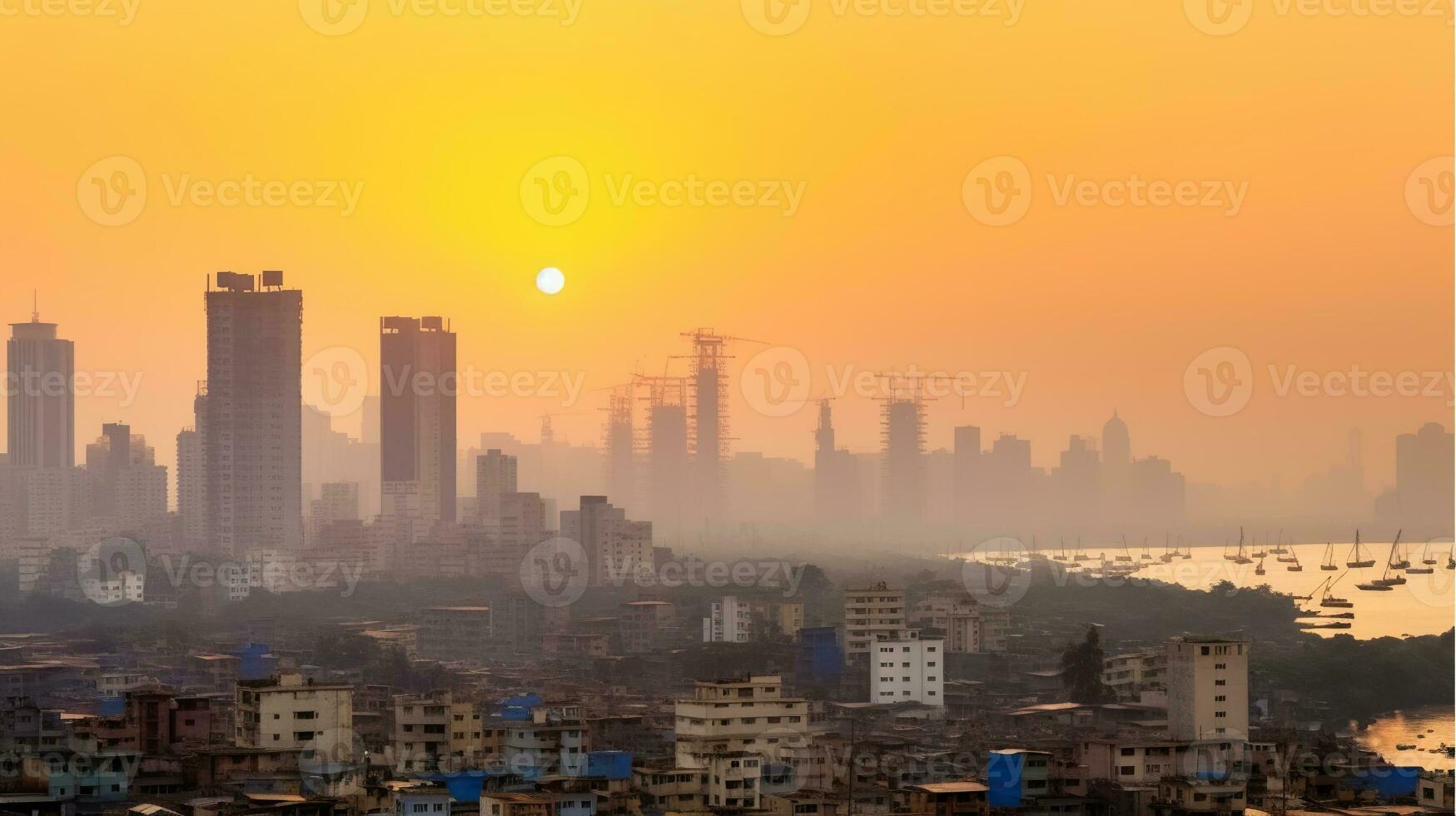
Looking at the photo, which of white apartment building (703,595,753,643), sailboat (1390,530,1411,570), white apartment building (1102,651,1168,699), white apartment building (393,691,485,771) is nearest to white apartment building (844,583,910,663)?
white apartment building (1102,651,1168,699)

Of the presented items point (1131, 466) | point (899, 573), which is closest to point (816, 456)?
point (1131, 466)

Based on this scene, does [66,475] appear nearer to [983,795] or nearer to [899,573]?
[899,573]

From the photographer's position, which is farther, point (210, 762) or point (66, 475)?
point (66, 475)

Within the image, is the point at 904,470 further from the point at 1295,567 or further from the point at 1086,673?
the point at 1086,673

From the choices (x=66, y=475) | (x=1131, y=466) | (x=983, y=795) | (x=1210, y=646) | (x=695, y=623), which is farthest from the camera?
(x=1131, y=466)

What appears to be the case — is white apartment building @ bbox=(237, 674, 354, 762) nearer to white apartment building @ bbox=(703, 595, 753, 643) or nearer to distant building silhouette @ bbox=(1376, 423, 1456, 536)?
white apartment building @ bbox=(703, 595, 753, 643)

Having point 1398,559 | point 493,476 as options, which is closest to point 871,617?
point 493,476

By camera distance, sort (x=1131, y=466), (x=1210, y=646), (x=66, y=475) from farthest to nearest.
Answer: (x=1131, y=466) < (x=66, y=475) < (x=1210, y=646)
